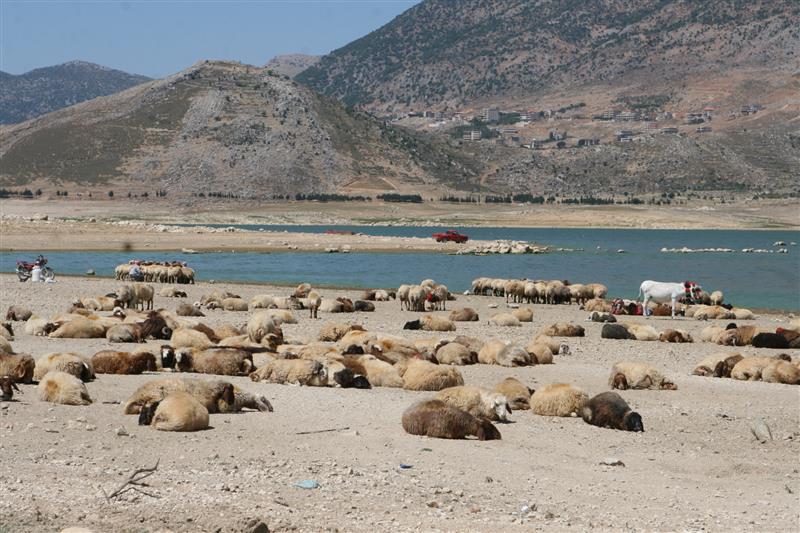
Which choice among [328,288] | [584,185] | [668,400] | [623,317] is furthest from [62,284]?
[584,185]

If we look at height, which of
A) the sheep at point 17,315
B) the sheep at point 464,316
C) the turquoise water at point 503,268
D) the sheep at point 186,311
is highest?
the sheep at point 17,315

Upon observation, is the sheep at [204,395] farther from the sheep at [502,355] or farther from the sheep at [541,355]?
the sheep at [541,355]

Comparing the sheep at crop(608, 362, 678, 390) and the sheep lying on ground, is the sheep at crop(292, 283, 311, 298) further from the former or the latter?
the sheep lying on ground

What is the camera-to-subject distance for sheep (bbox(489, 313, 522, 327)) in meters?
26.5

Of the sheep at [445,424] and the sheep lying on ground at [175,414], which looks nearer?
the sheep lying on ground at [175,414]

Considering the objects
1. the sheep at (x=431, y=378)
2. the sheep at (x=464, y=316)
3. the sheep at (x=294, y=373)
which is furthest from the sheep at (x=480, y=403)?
the sheep at (x=464, y=316)

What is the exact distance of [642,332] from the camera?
24.2 metres

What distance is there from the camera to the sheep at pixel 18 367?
46.0 ft

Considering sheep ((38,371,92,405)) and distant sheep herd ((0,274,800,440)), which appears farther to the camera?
sheep ((38,371,92,405))

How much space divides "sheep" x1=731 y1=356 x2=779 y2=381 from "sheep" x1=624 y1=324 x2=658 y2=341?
18.9ft

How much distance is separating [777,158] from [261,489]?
194 meters

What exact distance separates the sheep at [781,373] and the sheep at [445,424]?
7152mm

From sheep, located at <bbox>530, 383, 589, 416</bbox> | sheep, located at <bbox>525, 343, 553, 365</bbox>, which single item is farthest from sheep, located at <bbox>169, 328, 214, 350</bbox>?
sheep, located at <bbox>530, 383, 589, 416</bbox>

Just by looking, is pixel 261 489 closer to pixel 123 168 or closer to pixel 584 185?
pixel 123 168
